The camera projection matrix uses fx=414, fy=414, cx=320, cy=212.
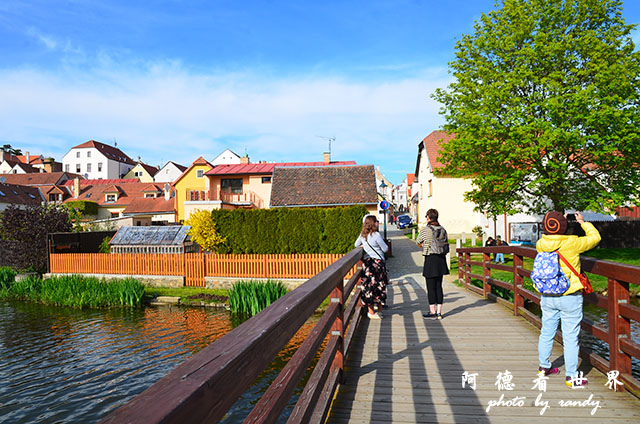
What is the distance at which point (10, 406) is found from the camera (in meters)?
7.33

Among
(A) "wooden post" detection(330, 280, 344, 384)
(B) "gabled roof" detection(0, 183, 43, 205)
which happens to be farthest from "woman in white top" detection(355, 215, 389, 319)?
(B) "gabled roof" detection(0, 183, 43, 205)

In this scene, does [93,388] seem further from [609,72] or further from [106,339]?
[609,72]

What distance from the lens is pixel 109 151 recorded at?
74188mm

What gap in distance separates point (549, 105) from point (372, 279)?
11346mm

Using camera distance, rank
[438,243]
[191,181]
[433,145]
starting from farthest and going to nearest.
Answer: [191,181]
[433,145]
[438,243]

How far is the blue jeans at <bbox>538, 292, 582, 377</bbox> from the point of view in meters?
3.80

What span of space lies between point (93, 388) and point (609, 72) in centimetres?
1722

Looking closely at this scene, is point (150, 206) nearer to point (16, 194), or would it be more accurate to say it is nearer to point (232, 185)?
point (16, 194)

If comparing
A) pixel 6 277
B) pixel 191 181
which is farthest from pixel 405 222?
pixel 6 277

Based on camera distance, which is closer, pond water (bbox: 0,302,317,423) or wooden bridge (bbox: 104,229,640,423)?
wooden bridge (bbox: 104,229,640,423)

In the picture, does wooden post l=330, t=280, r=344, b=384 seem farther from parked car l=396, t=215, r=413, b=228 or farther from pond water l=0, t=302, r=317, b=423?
parked car l=396, t=215, r=413, b=228

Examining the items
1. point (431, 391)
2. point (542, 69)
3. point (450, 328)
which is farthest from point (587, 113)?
point (431, 391)

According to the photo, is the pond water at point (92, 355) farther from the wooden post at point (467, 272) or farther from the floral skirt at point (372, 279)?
the wooden post at point (467, 272)

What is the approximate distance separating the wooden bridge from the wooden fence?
9.77 meters
